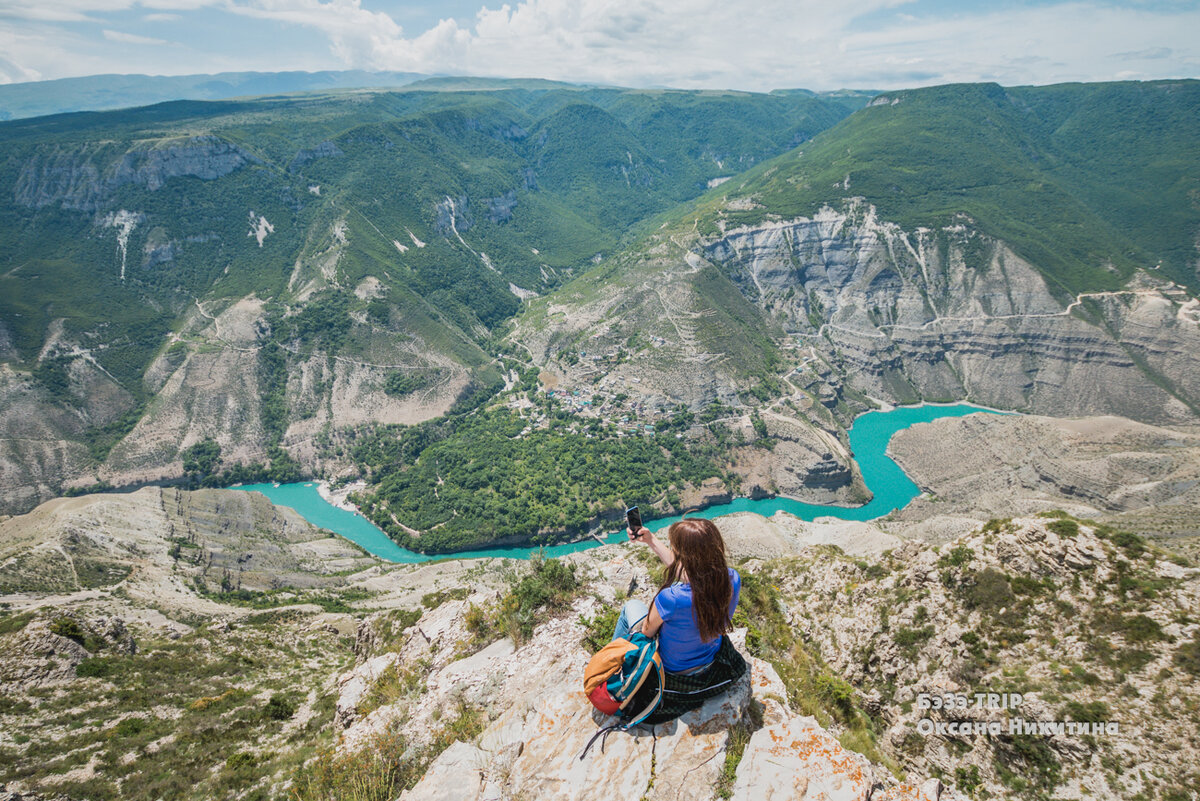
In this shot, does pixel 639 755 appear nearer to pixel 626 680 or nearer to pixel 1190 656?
pixel 626 680

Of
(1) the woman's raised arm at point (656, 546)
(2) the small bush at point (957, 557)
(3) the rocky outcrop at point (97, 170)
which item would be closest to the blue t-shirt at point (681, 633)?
(1) the woman's raised arm at point (656, 546)

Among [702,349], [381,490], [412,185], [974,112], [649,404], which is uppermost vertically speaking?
[974,112]

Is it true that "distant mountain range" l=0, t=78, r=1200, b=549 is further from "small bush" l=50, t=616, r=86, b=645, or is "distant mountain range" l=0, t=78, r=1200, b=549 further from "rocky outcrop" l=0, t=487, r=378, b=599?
"small bush" l=50, t=616, r=86, b=645

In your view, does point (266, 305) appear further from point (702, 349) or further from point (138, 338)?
point (702, 349)

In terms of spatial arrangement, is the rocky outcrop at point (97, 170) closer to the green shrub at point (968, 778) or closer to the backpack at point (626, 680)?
the backpack at point (626, 680)

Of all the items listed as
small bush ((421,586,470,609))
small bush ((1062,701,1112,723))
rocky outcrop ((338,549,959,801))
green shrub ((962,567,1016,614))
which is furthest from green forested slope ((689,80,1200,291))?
rocky outcrop ((338,549,959,801))

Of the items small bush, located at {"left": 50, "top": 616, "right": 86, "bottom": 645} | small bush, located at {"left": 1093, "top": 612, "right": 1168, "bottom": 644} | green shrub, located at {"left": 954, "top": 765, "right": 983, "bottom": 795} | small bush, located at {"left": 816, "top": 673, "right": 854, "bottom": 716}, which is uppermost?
small bush, located at {"left": 816, "top": 673, "right": 854, "bottom": 716}

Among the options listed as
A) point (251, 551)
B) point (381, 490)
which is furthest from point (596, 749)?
point (381, 490)
